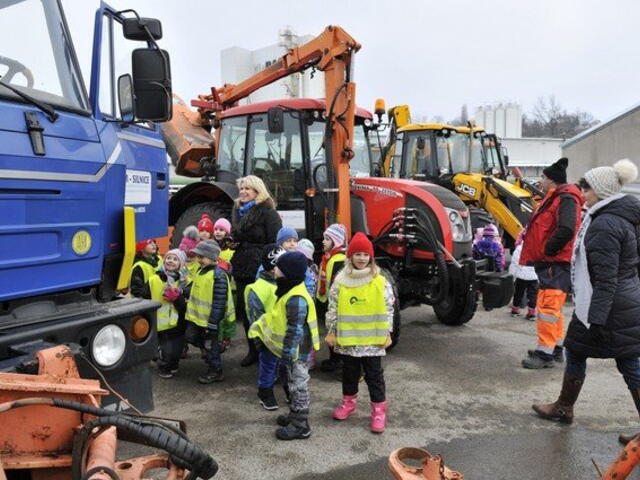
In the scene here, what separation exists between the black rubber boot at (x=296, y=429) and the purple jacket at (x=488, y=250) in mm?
3755

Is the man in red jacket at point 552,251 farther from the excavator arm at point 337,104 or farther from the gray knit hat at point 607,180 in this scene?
the excavator arm at point 337,104

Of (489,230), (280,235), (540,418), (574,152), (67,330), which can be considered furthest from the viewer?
(574,152)

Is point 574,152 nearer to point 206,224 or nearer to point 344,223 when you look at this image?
point 344,223

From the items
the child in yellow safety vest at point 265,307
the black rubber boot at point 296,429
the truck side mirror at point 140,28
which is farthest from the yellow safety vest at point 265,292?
the truck side mirror at point 140,28

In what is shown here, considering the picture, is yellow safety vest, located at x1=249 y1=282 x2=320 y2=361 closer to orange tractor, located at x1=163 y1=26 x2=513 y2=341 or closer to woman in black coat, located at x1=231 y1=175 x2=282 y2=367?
woman in black coat, located at x1=231 y1=175 x2=282 y2=367

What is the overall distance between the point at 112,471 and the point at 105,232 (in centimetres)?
130

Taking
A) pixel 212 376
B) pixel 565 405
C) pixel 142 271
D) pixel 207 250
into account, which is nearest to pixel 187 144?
pixel 142 271

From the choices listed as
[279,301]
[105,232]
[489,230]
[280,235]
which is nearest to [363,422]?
[279,301]

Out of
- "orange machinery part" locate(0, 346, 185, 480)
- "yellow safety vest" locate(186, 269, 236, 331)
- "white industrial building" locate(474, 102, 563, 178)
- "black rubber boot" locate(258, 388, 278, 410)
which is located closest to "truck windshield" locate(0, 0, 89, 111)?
"orange machinery part" locate(0, 346, 185, 480)

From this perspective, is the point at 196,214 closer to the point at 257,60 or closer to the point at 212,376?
the point at 212,376

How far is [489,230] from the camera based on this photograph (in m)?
6.81

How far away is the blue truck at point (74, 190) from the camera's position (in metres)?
2.19

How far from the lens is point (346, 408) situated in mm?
3916

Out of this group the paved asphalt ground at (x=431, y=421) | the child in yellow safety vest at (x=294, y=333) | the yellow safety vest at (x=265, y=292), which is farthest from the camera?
the yellow safety vest at (x=265, y=292)
